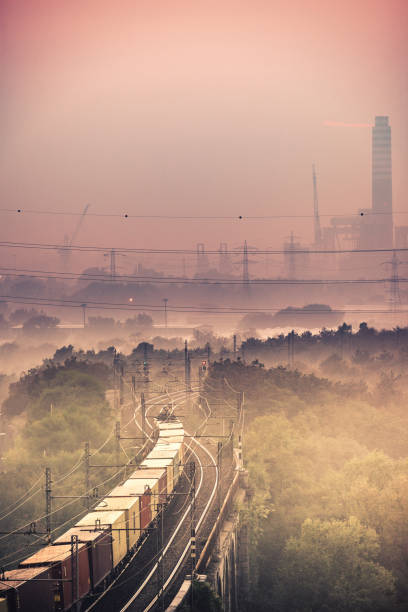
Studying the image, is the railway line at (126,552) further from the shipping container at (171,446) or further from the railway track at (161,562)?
the shipping container at (171,446)

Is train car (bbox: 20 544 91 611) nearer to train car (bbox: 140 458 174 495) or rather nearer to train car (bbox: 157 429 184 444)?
train car (bbox: 140 458 174 495)

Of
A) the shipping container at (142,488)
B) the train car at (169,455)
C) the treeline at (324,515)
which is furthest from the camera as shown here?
the train car at (169,455)

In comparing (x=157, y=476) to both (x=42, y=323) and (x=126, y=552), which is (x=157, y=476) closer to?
(x=126, y=552)

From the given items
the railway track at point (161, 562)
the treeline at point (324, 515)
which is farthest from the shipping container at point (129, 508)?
the treeline at point (324, 515)

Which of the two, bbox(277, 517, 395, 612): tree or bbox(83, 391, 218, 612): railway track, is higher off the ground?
bbox(83, 391, 218, 612): railway track

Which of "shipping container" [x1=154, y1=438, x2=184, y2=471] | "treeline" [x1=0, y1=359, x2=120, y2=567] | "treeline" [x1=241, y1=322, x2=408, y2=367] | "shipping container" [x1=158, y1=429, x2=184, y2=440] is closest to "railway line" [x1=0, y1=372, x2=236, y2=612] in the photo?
"shipping container" [x1=154, y1=438, x2=184, y2=471]

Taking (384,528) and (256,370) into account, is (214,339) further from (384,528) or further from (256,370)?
(384,528)

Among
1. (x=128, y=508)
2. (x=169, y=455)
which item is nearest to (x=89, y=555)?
(x=128, y=508)
